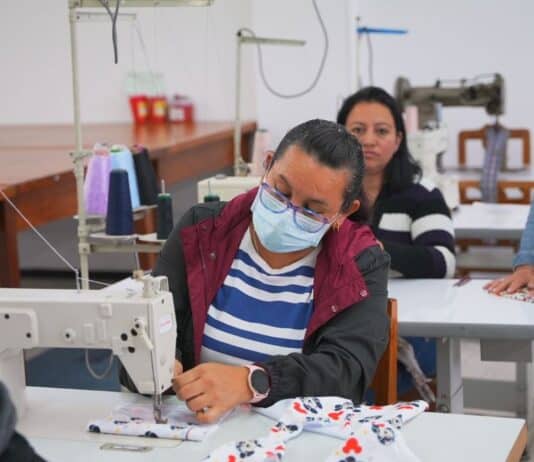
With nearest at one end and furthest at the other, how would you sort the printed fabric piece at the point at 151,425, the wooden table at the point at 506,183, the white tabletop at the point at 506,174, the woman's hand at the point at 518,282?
the printed fabric piece at the point at 151,425
the woman's hand at the point at 518,282
the wooden table at the point at 506,183
the white tabletop at the point at 506,174

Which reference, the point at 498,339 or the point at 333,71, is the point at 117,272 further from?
the point at 498,339

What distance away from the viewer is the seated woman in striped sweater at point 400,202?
2.75 meters

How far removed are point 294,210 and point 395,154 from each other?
1.20 m

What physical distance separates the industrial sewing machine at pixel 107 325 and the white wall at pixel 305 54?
3334mm

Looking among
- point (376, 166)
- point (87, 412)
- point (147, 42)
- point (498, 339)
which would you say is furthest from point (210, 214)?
point (147, 42)

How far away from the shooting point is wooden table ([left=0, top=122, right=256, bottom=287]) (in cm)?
333

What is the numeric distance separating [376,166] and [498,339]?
2.48 ft

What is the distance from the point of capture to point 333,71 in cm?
493

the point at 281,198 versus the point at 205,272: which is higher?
the point at 281,198

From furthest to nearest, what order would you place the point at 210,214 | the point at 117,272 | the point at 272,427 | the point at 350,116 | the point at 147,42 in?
the point at 147,42, the point at 117,272, the point at 350,116, the point at 210,214, the point at 272,427

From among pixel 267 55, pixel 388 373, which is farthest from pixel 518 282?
pixel 267 55

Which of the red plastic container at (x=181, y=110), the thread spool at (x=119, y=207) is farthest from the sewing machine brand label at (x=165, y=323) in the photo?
the red plastic container at (x=181, y=110)

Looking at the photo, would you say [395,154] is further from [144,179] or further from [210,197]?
[144,179]

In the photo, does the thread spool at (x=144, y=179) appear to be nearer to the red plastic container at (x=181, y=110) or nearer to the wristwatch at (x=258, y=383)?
the wristwatch at (x=258, y=383)
